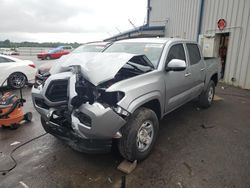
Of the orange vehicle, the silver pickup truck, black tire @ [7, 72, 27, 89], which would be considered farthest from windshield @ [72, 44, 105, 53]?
the silver pickup truck

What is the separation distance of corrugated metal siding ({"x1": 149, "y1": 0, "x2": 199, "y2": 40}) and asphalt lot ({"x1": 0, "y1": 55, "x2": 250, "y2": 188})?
852cm

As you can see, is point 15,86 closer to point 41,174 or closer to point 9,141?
point 9,141

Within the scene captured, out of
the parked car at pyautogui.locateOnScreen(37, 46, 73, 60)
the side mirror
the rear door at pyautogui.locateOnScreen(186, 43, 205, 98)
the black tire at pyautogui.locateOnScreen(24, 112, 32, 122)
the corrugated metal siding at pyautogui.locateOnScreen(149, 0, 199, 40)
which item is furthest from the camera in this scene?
the parked car at pyautogui.locateOnScreen(37, 46, 73, 60)

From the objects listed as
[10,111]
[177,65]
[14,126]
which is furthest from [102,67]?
[14,126]

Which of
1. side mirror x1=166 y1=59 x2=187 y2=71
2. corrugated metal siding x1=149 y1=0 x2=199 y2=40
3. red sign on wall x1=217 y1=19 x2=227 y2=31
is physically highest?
corrugated metal siding x1=149 y1=0 x2=199 y2=40

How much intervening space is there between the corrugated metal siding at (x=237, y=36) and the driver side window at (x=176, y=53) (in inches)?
210

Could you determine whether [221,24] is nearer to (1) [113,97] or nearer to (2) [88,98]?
(1) [113,97]

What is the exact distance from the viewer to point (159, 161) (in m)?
3.03

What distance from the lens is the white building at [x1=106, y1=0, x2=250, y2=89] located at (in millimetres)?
8008

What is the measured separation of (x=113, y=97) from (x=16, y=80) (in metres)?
6.65

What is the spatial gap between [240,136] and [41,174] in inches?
143

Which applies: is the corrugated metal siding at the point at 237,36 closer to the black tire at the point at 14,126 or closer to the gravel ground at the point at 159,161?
the gravel ground at the point at 159,161

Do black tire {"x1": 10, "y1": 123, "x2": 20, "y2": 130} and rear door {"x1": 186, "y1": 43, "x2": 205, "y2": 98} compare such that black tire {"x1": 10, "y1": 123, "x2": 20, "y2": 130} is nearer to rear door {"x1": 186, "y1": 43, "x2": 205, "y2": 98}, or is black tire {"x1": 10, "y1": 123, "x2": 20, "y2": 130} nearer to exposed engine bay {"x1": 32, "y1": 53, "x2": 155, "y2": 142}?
exposed engine bay {"x1": 32, "y1": 53, "x2": 155, "y2": 142}

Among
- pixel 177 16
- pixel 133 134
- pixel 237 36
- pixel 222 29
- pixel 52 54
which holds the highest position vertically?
pixel 177 16
